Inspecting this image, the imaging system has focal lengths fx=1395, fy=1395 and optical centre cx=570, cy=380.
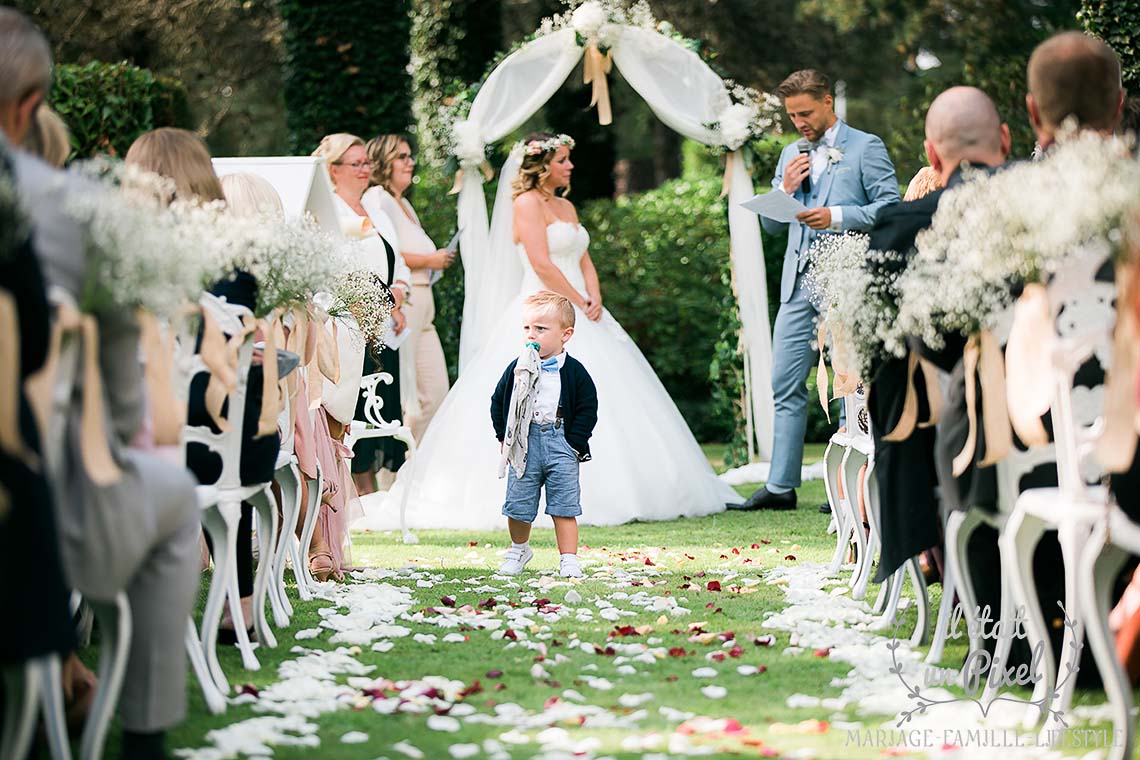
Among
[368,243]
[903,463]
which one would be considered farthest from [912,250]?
[368,243]

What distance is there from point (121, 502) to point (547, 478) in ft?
12.1

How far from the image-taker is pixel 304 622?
543 cm

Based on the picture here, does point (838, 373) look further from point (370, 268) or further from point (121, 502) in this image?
point (121, 502)

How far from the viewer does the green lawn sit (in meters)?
3.64

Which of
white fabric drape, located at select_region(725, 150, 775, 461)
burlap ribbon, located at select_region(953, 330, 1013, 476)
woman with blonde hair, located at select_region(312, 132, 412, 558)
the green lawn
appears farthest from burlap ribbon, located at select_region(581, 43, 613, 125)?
burlap ribbon, located at select_region(953, 330, 1013, 476)

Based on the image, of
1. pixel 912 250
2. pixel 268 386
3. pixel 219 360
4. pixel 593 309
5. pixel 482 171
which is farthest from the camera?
pixel 482 171

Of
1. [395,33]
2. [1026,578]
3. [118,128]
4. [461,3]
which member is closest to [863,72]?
[461,3]

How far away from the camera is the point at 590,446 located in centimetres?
870

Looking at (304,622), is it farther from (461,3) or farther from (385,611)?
(461,3)

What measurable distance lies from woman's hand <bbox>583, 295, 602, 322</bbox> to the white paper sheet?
1.62m

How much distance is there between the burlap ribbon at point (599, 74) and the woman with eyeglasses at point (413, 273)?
1365 mm

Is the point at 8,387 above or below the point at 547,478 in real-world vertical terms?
above

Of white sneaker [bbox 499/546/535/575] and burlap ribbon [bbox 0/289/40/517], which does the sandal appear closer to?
white sneaker [bbox 499/546/535/575]

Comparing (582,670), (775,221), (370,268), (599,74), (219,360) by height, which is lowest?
(582,670)
